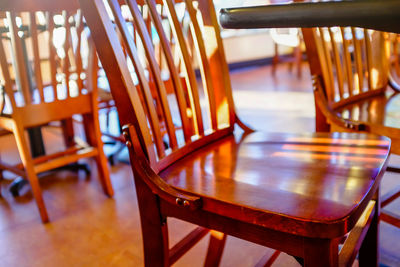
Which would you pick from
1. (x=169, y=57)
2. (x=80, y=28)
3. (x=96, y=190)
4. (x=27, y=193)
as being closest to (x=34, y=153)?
(x=27, y=193)

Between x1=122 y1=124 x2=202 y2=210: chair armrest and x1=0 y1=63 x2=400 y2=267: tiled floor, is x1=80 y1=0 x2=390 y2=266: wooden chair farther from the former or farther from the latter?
x1=0 y1=63 x2=400 y2=267: tiled floor

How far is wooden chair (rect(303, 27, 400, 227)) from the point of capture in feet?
3.52

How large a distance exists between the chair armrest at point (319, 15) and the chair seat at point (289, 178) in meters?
0.29

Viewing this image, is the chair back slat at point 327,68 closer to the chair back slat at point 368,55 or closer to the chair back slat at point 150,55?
the chair back slat at point 368,55

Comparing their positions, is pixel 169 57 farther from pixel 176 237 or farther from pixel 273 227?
pixel 176 237

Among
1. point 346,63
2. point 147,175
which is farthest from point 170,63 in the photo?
point 346,63

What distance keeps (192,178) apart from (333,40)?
75cm

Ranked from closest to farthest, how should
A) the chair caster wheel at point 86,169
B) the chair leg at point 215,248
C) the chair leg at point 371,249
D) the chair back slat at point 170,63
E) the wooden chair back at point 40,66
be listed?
1. the chair back slat at point 170,63
2. the chair leg at point 371,249
3. the chair leg at point 215,248
4. the wooden chair back at point 40,66
5. the chair caster wheel at point 86,169

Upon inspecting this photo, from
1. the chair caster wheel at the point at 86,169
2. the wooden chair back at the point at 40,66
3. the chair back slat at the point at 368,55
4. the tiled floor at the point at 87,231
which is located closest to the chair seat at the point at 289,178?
the tiled floor at the point at 87,231

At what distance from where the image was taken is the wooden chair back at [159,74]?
744 millimetres

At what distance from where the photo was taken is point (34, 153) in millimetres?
2303

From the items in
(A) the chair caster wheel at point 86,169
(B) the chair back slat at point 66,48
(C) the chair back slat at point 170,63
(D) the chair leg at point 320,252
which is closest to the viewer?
(D) the chair leg at point 320,252

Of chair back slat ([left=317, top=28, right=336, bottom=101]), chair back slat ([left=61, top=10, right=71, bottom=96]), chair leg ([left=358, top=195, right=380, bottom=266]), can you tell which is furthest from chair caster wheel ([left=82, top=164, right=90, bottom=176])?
chair leg ([left=358, top=195, right=380, bottom=266])

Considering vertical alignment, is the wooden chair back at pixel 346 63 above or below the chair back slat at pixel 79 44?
below
